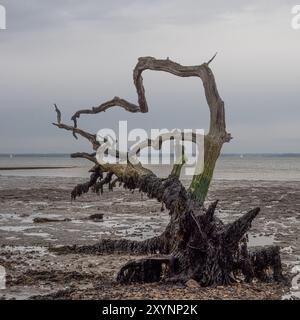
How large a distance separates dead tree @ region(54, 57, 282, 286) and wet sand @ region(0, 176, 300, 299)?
0.46 meters

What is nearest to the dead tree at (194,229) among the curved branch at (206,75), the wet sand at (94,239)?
the curved branch at (206,75)

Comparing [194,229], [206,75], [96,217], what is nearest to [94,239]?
[96,217]

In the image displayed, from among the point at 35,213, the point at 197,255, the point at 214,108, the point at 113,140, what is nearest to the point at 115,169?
the point at 113,140

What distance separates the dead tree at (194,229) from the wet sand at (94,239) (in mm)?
463

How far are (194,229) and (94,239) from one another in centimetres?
745

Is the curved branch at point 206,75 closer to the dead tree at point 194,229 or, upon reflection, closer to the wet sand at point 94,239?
the dead tree at point 194,229

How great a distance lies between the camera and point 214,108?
13820mm

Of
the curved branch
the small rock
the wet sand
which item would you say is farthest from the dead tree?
the small rock

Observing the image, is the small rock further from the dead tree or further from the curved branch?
the curved branch

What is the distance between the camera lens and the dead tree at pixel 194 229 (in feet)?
37.0

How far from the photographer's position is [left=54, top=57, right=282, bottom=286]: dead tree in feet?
37.0
